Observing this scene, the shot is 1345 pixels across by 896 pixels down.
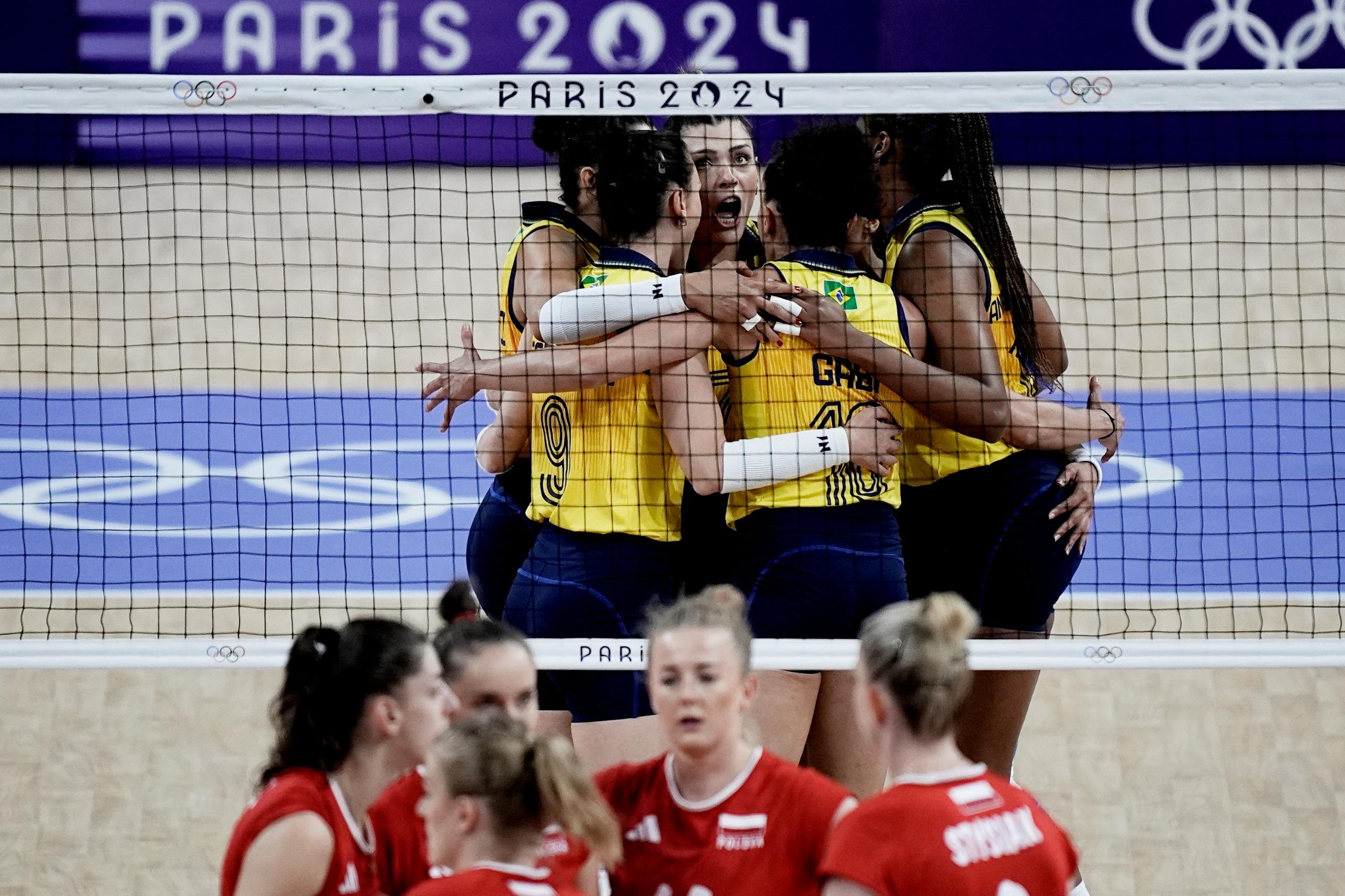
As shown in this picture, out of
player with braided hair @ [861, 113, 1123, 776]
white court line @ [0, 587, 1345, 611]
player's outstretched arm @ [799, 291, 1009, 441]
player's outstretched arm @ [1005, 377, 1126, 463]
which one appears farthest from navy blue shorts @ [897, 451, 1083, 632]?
white court line @ [0, 587, 1345, 611]

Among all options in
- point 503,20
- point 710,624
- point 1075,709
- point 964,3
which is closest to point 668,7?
point 503,20

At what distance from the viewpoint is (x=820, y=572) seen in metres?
4.25

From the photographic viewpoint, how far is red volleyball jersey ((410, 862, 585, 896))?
2617 mm

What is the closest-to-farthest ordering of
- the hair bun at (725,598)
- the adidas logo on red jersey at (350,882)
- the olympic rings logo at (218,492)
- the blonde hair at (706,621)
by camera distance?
the adidas logo on red jersey at (350,882) → the blonde hair at (706,621) → the hair bun at (725,598) → the olympic rings logo at (218,492)

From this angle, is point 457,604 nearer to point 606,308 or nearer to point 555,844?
point 606,308

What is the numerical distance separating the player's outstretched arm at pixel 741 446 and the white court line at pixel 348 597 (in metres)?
3.48

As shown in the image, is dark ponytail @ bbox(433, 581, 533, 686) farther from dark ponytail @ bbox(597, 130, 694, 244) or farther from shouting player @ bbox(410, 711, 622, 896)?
dark ponytail @ bbox(597, 130, 694, 244)

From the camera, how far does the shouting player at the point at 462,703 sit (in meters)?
3.26

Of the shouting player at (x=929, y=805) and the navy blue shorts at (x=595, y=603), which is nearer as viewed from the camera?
the shouting player at (x=929, y=805)

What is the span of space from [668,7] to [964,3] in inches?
83.9

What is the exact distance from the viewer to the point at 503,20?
11.1 m

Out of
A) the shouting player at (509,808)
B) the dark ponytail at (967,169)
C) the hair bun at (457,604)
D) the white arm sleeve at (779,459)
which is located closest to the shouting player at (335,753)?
the shouting player at (509,808)

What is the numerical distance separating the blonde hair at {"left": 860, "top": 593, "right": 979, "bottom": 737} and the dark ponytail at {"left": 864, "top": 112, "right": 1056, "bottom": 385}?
1.82 meters

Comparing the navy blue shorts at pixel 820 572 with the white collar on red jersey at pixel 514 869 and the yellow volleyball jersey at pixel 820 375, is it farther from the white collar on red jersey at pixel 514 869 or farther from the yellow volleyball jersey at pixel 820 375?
the white collar on red jersey at pixel 514 869
